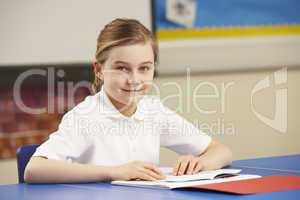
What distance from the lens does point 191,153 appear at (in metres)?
2.50

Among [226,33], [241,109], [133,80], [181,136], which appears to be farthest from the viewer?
[241,109]

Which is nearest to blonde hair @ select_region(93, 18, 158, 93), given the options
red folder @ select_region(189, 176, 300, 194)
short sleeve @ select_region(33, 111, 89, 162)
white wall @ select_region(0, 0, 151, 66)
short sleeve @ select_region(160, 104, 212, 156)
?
short sleeve @ select_region(33, 111, 89, 162)

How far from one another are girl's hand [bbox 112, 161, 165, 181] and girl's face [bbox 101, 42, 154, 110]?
0.33 meters

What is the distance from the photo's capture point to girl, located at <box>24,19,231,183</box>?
2027mm

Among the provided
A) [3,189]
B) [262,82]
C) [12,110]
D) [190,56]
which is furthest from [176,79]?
[3,189]

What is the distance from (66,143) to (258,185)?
0.66 m

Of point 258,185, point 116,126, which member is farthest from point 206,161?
point 258,185

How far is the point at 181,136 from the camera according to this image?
2.49 metres

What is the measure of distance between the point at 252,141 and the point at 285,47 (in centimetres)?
61

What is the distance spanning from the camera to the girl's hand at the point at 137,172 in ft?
6.28

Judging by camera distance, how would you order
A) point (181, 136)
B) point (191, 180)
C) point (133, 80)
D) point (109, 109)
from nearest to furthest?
point (191, 180) → point (133, 80) → point (109, 109) → point (181, 136)

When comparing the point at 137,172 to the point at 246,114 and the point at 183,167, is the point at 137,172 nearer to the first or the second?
the point at 183,167

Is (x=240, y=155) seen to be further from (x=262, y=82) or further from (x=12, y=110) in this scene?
(x=12, y=110)

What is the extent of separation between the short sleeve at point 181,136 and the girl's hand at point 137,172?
54 centimetres
